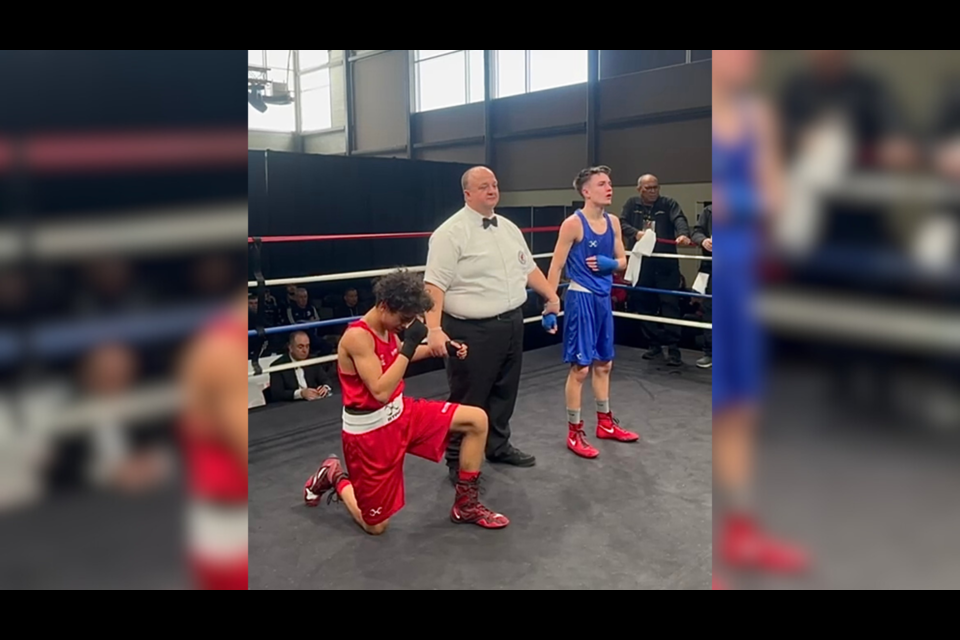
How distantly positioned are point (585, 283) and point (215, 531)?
97.5 inches

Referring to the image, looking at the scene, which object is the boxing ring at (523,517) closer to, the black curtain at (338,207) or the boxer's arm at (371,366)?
the boxer's arm at (371,366)

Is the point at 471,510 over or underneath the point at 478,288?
underneath

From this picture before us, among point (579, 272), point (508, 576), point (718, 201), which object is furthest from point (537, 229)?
point (718, 201)

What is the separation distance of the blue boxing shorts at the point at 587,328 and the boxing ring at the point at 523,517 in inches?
16.8

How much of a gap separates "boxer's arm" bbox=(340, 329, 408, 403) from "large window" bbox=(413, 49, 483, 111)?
6678 millimetres

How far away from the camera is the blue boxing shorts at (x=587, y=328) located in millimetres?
2889

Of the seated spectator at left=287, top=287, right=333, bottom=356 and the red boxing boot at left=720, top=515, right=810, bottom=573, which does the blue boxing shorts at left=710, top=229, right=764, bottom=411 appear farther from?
the seated spectator at left=287, top=287, right=333, bottom=356

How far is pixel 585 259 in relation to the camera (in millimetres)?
2867

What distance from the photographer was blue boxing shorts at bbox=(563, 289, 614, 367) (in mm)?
2889

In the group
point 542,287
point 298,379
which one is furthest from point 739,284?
point 298,379

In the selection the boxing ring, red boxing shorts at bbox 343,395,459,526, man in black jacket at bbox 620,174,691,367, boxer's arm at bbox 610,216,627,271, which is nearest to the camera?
the boxing ring

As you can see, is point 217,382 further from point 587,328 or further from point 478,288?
point 587,328

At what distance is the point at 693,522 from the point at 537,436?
1062 millimetres

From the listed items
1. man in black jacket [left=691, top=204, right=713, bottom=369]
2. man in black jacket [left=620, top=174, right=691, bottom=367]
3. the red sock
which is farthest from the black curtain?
the red sock
